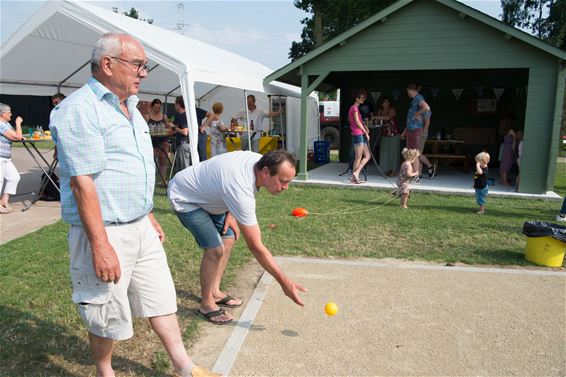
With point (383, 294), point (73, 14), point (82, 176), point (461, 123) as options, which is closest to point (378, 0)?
point (461, 123)

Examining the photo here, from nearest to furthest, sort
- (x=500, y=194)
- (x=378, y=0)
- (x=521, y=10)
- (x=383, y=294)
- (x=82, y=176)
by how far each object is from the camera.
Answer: (x=82, y=176), (x=383, y=294), (x=500, y=194), (x=378, y=0), (x=521, y=10)

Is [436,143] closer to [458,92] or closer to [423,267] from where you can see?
[458,92]

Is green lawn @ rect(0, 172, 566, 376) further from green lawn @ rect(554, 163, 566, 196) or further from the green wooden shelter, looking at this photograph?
green lawn @ rect(554, 163, 566, 196)

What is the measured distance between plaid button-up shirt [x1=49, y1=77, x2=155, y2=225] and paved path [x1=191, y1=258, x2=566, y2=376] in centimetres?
131

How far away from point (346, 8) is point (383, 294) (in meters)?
24.2

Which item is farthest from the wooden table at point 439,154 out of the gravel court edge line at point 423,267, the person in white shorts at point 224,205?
the person in white shorts at point 224,205

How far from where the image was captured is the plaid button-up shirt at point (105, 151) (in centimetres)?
194

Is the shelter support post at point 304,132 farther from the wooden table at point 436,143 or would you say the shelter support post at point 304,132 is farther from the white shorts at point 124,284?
the white shorts at point 124,284

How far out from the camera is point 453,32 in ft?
29.6

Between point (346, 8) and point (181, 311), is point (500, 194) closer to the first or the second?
point (181, 311)

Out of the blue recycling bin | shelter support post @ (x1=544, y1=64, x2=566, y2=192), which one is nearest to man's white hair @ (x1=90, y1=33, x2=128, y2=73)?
shelter support post @ (x1=544, y1=64, x2=566, y2=192)

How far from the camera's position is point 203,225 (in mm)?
3244

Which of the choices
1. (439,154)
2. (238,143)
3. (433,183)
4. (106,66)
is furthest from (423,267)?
(238,143)

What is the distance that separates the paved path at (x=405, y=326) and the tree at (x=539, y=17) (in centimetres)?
2884
